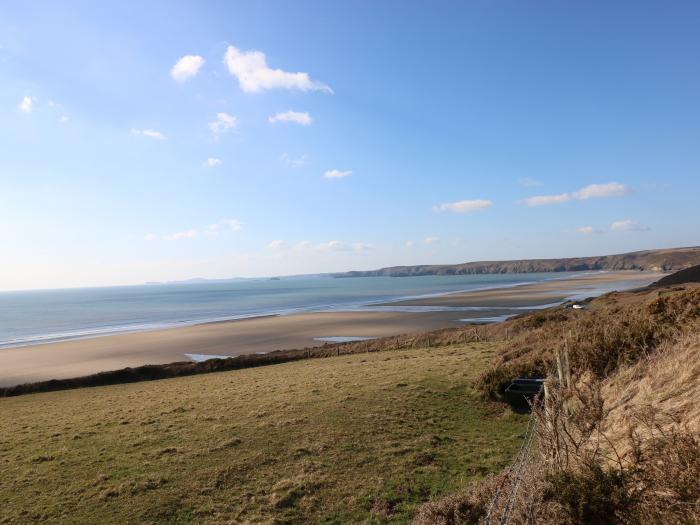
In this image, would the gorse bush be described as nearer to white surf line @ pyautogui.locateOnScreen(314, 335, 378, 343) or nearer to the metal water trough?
the metal water trough

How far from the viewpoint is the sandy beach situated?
40.5 meters

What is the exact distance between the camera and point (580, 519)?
624cm

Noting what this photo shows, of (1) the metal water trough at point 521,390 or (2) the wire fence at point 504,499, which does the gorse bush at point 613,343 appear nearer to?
(1) the metal water trough at point 521,390

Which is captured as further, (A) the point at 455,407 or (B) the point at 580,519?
(A) the point at 455,407

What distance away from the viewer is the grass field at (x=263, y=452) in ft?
33.0

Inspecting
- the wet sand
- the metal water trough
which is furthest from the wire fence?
the wet sand

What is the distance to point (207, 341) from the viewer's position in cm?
5197

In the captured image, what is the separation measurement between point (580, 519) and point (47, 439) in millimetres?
17855

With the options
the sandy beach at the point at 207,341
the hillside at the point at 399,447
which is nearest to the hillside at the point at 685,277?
the sandy beach at the point at 207,341

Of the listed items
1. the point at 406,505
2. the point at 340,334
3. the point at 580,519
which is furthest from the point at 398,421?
the point at 340,334

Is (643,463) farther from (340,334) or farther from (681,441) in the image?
(340,334)

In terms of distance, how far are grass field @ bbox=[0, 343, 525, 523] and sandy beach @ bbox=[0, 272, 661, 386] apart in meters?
20.6

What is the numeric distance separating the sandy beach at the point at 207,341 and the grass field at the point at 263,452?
812 inches

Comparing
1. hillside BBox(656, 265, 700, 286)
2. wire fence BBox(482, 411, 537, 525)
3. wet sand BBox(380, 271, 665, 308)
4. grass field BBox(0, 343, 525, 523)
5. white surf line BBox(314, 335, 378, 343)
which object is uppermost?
wire fence BBox(482, 411, 537, 525)
